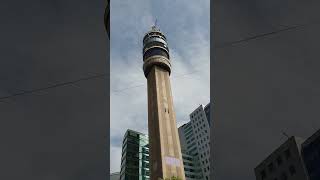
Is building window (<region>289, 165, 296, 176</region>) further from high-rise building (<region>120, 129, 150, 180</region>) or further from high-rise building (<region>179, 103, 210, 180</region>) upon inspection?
high-rise building (<region>179, 103, 210, 180</region>)

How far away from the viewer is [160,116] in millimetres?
35031

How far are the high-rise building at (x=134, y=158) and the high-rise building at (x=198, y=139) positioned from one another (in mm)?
11991

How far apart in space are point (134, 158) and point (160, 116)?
13.1 metres

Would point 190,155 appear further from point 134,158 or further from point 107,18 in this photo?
point 107,18

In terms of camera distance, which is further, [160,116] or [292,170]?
[160,116]

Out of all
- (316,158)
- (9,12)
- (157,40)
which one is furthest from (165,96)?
(9,12)

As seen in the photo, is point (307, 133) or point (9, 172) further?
point (9, 172)

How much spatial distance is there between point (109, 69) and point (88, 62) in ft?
1.21

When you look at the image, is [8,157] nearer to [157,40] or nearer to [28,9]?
[28,9]

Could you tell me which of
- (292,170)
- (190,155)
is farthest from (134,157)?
(292,170)

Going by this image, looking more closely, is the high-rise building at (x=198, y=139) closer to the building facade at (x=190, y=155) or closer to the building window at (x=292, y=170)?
the building facade at (x=190, y=155)

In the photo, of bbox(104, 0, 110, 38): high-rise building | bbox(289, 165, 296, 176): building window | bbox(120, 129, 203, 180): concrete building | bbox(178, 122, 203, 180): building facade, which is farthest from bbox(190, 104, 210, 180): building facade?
bbox(104, 0, 110, 38): high-rise building

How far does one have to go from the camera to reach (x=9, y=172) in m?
2.99

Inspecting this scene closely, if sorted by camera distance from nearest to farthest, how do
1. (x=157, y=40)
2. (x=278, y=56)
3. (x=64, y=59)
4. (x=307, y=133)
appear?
(x=307, y=133), (x=278, y=56), (x=64, y=59), (x=157, y=40)
